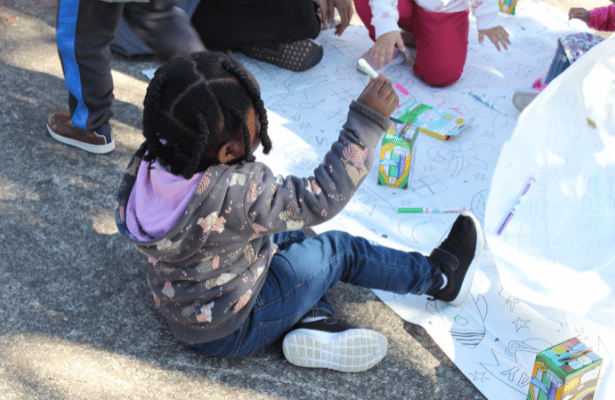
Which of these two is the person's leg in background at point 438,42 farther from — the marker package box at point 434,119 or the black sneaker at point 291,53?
the black sneaker at point 291,53

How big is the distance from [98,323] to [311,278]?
1.47ft

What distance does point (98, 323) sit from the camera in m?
1.08

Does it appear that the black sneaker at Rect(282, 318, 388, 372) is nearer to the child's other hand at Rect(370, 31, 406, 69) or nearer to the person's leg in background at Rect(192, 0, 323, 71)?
the child's other hand at Rect(370, 31, 406, 69)

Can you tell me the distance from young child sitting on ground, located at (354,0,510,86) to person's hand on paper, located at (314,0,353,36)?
0.09 metres

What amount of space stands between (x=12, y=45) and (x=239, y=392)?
1576 millimetres

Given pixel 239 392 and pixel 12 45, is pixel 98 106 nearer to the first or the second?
pixel 12 45

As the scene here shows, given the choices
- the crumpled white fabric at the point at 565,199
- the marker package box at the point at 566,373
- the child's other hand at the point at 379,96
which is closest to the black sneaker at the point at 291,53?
the crumpled white fabric at the point at 565,199

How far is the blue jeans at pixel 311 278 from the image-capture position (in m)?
0.98

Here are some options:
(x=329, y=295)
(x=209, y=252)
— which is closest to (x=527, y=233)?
(x=329, y=295)

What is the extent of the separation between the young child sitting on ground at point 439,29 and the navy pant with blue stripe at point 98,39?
0.71 metres

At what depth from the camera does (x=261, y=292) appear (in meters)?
0.98

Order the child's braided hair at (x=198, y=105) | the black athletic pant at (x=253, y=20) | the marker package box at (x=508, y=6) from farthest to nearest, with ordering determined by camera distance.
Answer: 1. the marker package box at (x=508, y=6)
2. the black athletic pant at (x=253, y=20)
3. the child's braided hair at (x=198, y=105)

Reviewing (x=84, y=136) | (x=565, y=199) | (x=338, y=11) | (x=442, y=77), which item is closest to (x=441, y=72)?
(x=442, y=77)

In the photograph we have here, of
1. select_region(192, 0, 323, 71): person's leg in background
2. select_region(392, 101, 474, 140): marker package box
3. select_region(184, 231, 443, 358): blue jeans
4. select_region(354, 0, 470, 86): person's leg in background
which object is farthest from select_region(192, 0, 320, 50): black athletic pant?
select_region(184, 231, 443, 358): blue jeans
